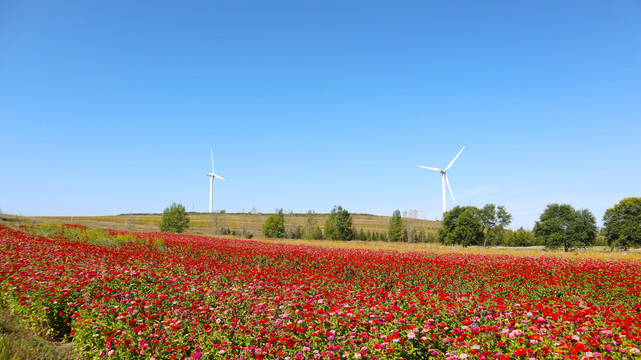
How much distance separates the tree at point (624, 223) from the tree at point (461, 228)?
18598 mm

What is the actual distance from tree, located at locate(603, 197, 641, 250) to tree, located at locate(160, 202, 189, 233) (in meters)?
71.0

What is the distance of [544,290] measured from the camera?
11.7 meters

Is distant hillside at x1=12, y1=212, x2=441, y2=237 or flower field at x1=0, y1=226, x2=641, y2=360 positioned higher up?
flower field at x1=0, y1=226, x2=641, y2=360

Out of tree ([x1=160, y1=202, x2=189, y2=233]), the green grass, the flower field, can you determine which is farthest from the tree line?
the green grass

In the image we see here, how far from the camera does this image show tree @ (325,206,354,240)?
216 feet

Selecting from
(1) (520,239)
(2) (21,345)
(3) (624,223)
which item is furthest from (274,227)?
(2) (21,345)

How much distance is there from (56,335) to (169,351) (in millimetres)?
4019

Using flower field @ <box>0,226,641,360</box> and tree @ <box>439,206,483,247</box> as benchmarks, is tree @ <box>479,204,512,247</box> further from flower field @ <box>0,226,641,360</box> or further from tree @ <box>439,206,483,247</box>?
flower field @ <box>0,226,641,360</box>

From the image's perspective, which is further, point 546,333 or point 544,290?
point 544,290

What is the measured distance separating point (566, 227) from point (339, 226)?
121ft

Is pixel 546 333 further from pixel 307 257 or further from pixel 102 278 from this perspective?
pixel 307 257

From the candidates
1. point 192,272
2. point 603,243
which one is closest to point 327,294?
point 192,272

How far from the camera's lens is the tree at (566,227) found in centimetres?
4797

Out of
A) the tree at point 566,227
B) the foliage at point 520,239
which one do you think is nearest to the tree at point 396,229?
the tree at point 566,227
